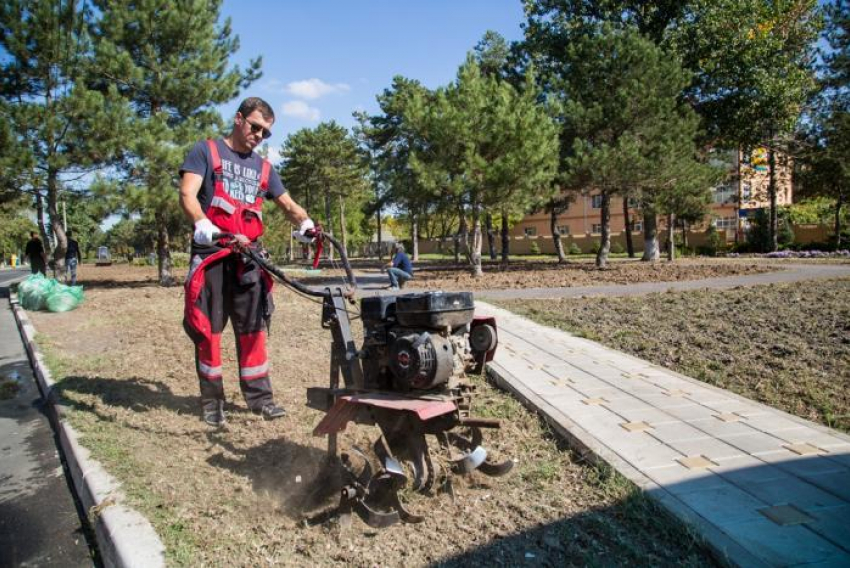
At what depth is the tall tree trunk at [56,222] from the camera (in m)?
16.3

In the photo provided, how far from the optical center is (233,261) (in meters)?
4.08

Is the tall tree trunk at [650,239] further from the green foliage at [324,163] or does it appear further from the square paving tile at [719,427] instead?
the square paving tile at [719,427]

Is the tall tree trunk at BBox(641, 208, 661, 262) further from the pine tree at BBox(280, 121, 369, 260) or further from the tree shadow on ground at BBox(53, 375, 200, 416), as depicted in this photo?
the tree shadow on ground at BBox(53, 375, 200, 416)

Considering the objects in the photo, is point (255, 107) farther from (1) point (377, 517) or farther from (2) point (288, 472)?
(1) point (377, 517)

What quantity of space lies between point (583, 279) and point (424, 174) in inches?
205

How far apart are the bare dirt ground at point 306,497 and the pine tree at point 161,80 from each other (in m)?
11.5

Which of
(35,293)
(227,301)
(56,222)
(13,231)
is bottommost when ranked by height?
(35,293)

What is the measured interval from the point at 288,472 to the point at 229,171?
208 centimetres

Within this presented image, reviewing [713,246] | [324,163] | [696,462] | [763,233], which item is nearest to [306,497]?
[696,462]

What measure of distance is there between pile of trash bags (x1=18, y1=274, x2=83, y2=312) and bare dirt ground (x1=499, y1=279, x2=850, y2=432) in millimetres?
8496

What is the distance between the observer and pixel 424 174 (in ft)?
52.5

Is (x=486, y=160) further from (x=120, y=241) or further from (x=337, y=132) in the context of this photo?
(x=120, y=241)

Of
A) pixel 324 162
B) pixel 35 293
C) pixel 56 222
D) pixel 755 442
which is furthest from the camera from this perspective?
pixel 324 162

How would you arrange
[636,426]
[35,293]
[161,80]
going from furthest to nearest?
[161,80], [35,293], [636,426]
